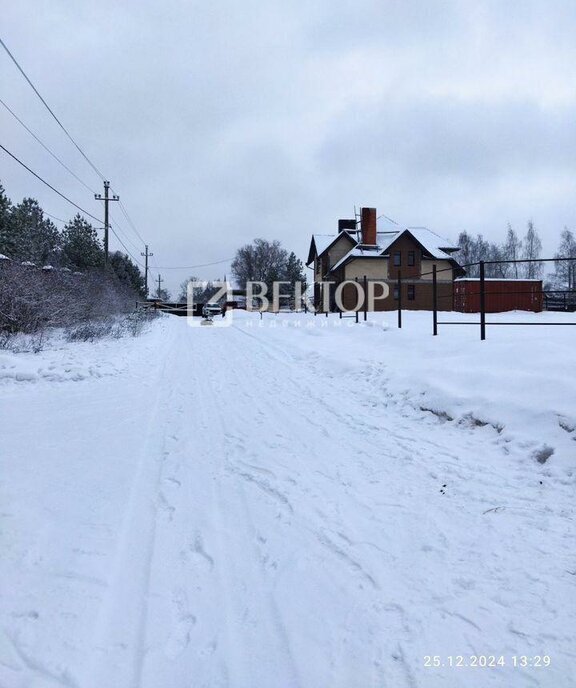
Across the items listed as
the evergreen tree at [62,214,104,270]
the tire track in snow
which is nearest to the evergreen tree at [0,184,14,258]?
the evergreen tree at [62,214,104,270]

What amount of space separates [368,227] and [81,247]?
24.7 meters

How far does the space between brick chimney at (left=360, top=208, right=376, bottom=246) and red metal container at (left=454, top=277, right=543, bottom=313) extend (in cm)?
812

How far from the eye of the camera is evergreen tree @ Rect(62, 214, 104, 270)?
37.3 m

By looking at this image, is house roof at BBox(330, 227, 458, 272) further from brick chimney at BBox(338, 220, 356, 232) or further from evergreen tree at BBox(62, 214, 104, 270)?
evergreen tree at BBox(62, 214, 104, 270)

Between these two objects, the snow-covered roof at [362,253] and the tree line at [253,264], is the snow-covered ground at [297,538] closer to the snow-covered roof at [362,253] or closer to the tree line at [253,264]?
the snow-covered roof at [362,253]

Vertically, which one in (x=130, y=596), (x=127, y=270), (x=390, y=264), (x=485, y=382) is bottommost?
(x=130, y=596)

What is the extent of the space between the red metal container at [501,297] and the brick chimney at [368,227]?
26.6 ft

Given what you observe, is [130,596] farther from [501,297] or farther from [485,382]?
[501,297]

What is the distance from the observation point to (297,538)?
287cm

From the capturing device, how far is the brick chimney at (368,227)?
34.4 m

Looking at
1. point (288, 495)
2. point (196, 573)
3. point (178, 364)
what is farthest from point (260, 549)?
point (178, 364)

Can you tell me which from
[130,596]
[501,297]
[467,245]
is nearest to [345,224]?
[501,297]

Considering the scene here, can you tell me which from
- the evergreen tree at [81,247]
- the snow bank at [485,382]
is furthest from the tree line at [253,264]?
the snow bank at [485,382]

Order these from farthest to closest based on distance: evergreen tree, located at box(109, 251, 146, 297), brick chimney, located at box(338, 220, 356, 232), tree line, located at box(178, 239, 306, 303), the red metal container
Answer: tree line, located at box(178, 239, 306, 303) → evergreen tree, located at box(109, 251, 146, 297) → brick chimney, located at box(338, 220, 356, 232) → the red metal container
